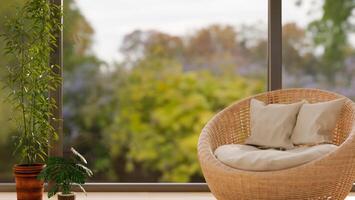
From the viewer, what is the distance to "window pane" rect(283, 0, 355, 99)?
183 inches

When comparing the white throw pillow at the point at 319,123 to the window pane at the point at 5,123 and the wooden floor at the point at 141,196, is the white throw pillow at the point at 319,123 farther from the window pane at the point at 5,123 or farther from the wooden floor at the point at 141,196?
the window pane at the point at 5,123

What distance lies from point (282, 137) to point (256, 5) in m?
1.56

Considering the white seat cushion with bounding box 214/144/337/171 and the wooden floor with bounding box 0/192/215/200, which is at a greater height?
the white seat cushion with bounding box 214/144/337/171

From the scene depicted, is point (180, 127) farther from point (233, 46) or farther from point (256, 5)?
point (256, 5)

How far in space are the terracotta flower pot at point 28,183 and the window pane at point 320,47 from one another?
219cm

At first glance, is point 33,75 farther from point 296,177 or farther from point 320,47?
point 320,47

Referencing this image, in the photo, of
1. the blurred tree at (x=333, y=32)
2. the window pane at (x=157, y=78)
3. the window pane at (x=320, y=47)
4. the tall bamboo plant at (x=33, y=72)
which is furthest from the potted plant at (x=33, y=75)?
the blurred tree at (x=333, y=32)

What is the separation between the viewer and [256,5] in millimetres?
4730

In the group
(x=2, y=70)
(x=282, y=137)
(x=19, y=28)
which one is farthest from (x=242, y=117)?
(x=2, y=70)

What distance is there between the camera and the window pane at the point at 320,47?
15.3 feet

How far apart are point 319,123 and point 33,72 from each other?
197 centimetres

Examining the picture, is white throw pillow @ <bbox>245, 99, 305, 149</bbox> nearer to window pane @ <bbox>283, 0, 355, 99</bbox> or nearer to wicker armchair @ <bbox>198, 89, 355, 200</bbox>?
wicker armchair @ <bbox>198, 89, 355, 200</bbox>

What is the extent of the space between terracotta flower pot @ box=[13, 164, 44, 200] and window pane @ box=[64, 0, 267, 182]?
1035 millimetres

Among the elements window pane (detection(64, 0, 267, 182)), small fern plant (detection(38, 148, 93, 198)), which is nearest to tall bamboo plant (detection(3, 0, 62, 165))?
small fern plant (detection(38, 148, 93, 198))
